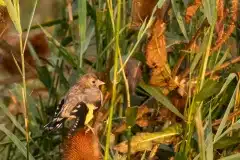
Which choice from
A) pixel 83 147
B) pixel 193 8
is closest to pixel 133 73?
pixel 193 8

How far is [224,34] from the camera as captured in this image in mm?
1460

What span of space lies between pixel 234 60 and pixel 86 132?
362 mm

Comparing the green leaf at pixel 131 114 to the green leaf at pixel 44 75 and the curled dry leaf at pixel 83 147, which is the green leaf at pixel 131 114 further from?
the green leaf at pixel 44 75

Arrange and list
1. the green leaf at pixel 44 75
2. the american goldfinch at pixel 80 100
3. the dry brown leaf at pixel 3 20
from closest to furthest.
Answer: the american goldfinch at pixel 80 100 < the dry brown leaf at pixel 3 20 < the green leaf at pixel 44 75

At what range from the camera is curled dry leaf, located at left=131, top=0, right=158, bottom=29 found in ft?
5.07

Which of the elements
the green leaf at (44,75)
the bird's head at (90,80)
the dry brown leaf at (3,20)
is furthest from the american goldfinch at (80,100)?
the green leaf at (44,75)

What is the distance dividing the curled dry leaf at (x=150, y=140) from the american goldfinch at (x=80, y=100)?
0.33 feet

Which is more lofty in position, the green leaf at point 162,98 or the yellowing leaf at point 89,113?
the yellowing leaf at point 89,113

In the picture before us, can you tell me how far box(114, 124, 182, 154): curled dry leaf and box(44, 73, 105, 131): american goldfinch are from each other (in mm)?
101

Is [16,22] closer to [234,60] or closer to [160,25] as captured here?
[160,25]

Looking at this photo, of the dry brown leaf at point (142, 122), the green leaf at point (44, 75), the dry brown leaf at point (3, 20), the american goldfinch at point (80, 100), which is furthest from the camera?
the green leaf at point (44, 75)

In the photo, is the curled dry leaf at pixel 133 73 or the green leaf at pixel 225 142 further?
the curled dry leaf at pixel 133 73

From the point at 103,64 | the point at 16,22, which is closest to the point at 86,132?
the point at 16,22

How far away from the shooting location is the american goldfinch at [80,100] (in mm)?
1374
